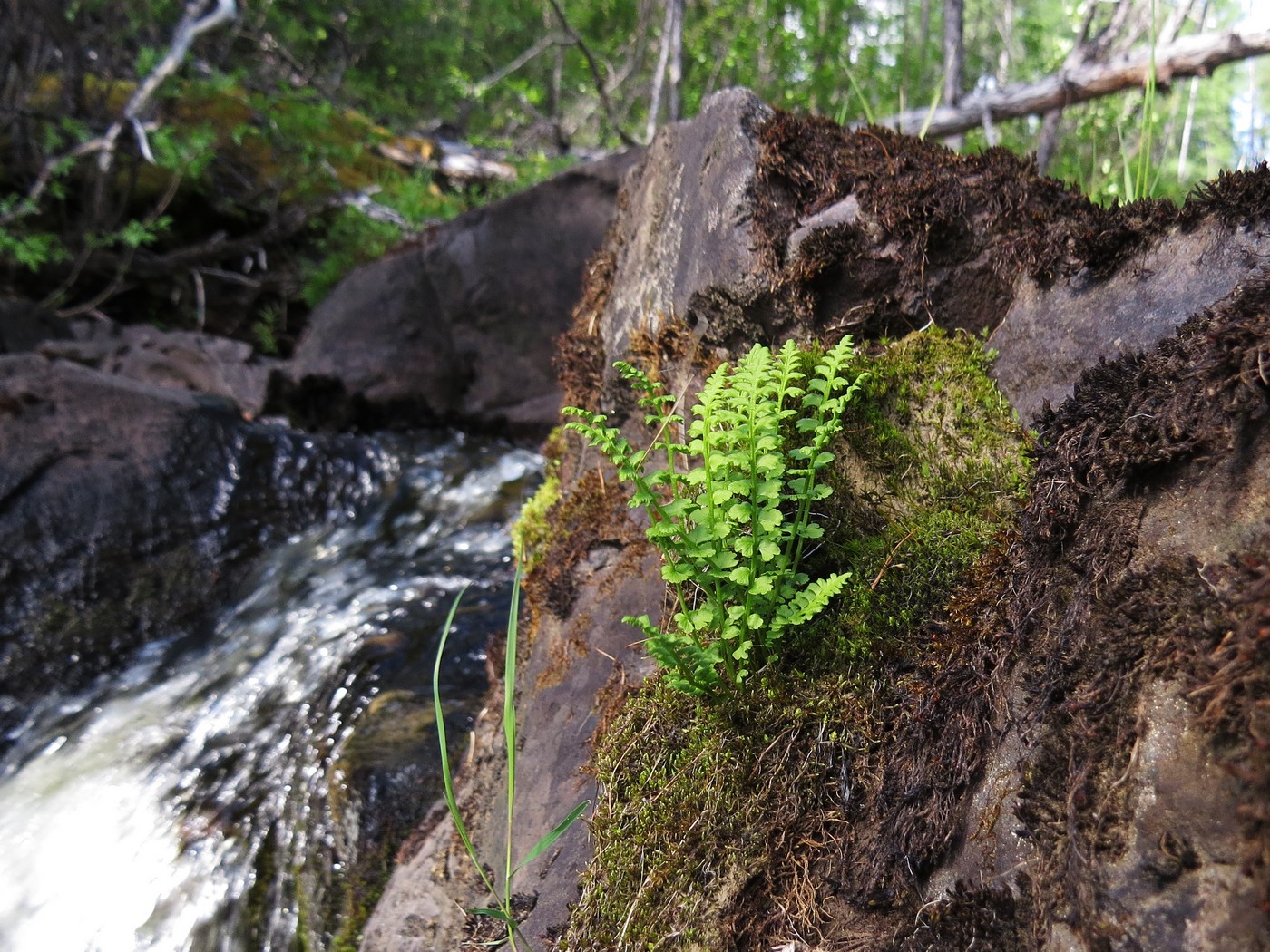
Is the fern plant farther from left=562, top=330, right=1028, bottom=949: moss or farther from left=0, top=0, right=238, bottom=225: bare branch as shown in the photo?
left=0, top=0, right=238, bottom=225: bare branch

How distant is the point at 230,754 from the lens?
13.9 ft

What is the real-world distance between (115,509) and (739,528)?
18.2ft

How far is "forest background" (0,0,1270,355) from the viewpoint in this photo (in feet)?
26.1

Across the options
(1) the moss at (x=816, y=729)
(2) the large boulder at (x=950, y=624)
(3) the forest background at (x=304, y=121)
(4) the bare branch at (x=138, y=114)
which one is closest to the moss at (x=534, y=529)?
(2) the large boulder at (x=950, y=624)

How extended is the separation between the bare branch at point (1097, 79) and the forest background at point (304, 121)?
0.07 feet

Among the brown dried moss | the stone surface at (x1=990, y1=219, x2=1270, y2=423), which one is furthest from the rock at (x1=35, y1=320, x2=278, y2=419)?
the stone surface at (x1=990, y1=219, x2=1270, y2=423)

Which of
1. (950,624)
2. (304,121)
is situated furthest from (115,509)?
(304,121)

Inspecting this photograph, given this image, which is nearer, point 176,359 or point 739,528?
point 739,528

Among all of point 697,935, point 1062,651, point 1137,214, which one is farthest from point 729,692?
point 1137,214

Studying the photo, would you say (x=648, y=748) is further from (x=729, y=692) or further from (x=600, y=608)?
(x=600, y=608)

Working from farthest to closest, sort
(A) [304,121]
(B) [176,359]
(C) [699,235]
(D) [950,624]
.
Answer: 1. (A) [304,121]
2. (B) [176,359]
3. (C) [699,235]
4. (D) [950,624]

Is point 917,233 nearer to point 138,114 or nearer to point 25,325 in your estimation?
point 25,325

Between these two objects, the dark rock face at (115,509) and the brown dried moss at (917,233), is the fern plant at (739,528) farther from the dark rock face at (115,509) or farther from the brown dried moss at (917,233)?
the dark rock face at (115,509)

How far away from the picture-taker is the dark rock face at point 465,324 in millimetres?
8281
